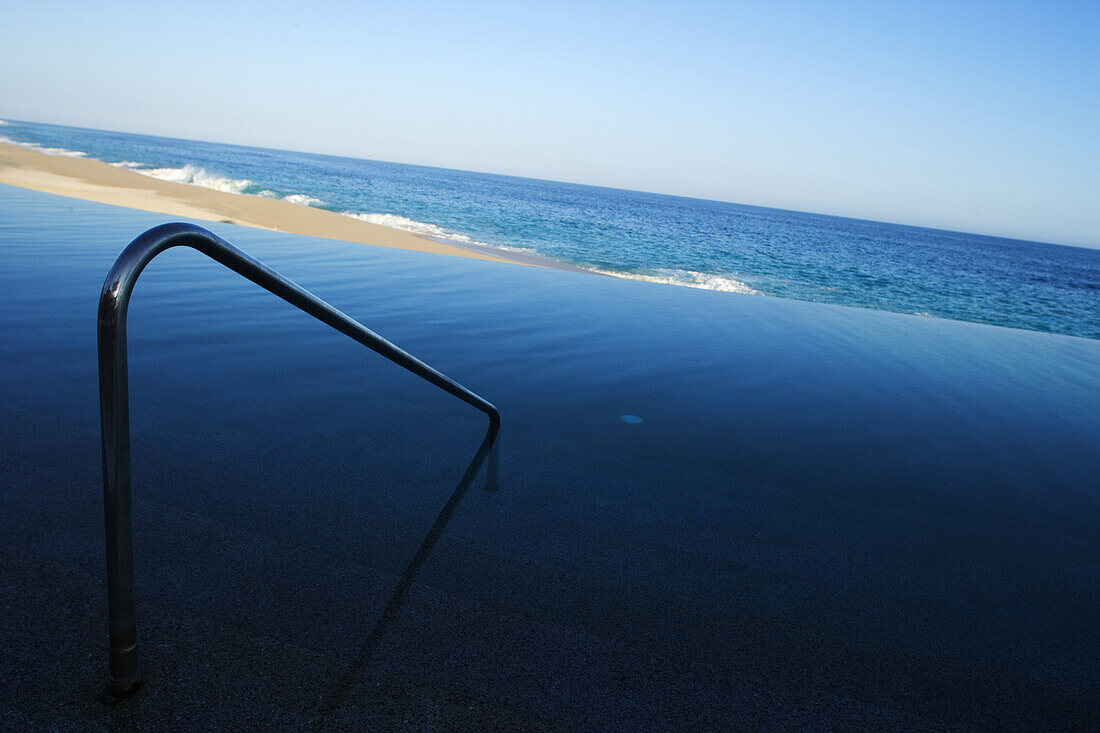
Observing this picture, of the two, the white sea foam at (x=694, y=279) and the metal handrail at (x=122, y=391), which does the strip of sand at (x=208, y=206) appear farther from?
the metal handrail at (x=122, y=391)

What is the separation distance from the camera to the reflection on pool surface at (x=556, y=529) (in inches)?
80.0

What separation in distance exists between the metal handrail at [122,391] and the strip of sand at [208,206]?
11934 millimetres

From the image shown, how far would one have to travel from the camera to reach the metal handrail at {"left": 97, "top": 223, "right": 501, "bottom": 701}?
131 cm

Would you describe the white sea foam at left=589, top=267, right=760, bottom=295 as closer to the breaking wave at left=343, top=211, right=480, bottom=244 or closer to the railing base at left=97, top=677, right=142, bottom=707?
the breaking wave at left=343, top=211, right=480, bottom=244

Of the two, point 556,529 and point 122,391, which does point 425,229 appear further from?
point 122,391

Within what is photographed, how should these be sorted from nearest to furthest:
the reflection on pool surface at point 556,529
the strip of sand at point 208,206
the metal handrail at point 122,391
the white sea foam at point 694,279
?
the metal handrail at point 122,391, the reflection on pool surface at point 556,529, the strip of sand at point 208,206, the white sea foam at point 694,279

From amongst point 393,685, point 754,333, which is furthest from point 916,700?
point 754,333

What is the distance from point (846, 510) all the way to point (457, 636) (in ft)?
8.34

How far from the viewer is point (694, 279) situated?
19.0 metres

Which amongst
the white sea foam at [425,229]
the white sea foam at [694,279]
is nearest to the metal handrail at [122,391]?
the white sea foam at [694,279]

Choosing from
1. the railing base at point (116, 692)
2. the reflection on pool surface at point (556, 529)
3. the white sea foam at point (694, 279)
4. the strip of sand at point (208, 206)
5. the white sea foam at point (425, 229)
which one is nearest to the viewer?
the railing base at point (116, 692)

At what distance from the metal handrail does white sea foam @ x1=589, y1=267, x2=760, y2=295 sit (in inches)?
624

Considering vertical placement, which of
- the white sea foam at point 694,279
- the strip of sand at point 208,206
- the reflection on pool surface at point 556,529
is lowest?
the reflection on pool surface at point 556,529

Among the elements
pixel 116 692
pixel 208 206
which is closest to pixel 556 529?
pixel 116 692
